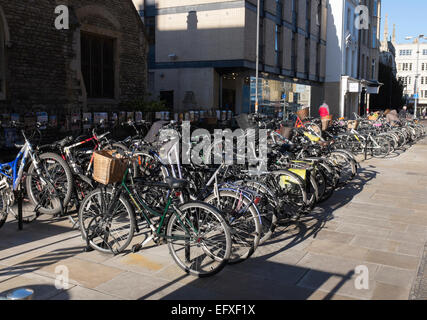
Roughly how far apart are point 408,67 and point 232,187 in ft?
387

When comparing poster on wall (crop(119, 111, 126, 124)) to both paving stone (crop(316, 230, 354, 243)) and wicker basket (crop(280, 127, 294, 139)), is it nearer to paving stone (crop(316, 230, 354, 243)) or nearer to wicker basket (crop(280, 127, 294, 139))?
wicker basket (crop(280, 127, 294, 139))

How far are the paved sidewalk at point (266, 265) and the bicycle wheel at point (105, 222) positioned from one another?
0.16 metres

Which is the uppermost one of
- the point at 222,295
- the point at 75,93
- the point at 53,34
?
the point at 53,34

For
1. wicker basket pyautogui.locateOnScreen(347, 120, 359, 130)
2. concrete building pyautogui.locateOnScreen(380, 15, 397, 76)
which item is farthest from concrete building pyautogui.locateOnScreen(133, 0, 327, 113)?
concrete building pyautogui.locateOnScreen(380, 15, 397, 76)

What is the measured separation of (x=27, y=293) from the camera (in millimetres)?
2791

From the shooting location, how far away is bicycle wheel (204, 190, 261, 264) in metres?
4.68

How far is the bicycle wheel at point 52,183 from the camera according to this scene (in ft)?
20.3

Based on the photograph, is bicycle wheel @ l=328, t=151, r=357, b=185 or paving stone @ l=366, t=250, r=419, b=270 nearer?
paving stone @ l=366, t=250, r=419, b=270

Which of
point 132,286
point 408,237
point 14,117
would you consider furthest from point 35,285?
point 14,117

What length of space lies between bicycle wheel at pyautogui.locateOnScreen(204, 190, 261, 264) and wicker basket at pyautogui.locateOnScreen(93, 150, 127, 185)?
3.27ft

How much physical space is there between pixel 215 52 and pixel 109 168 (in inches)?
811

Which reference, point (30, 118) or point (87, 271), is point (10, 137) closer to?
point (30, 118)
